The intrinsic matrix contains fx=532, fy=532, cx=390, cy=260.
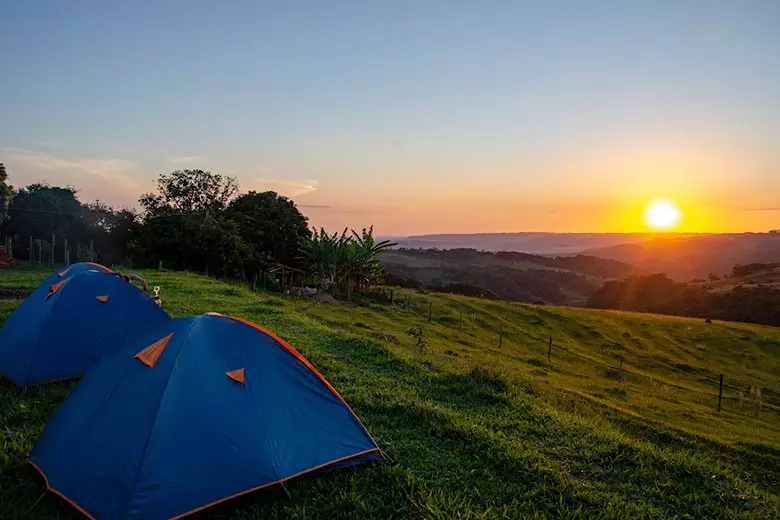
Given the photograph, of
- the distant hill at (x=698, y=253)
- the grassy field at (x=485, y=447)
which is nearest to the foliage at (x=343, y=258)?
the grassy field at (x=485, y=447)

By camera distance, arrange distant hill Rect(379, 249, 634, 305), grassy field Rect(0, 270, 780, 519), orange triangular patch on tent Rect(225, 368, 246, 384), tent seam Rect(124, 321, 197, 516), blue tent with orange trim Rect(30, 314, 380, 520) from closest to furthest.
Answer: tent seam Rect(124, 321, 197, 516), blue tent with orange trim Rect(30, 314, 380, 520), grassy field Rect(0, 270, 780, 519), orange triangular patch on tent Rect(225, 368, 246, 384), distant hill Rect(379, 249, 634, 305)

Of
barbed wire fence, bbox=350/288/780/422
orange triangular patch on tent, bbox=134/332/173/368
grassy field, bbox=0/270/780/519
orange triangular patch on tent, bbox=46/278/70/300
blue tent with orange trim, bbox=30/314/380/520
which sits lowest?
barbed wire fence, bbox=350/288/780/422

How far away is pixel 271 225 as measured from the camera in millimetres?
36562

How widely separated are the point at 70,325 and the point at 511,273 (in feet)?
260

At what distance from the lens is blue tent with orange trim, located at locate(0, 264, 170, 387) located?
7727mm

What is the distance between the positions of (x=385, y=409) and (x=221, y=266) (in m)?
26.5

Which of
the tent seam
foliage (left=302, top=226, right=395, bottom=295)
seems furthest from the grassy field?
foliage (left=302, top=226, right=395, bottom=295)

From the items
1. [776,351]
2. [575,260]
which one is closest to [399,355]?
[776,351]

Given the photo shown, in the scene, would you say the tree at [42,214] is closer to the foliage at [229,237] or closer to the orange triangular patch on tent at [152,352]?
the foliage at [229,237]

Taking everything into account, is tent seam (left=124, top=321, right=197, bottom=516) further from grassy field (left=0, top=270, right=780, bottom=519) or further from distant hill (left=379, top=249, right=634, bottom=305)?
distant hill (left=379, top=249, right=634, bottom=305)

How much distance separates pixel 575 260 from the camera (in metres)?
106

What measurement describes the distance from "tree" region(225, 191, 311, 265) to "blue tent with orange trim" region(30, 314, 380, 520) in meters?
29.7

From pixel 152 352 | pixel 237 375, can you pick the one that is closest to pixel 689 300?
pixel 237 375

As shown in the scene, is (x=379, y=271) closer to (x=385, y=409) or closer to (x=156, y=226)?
(x=156, y=226)
